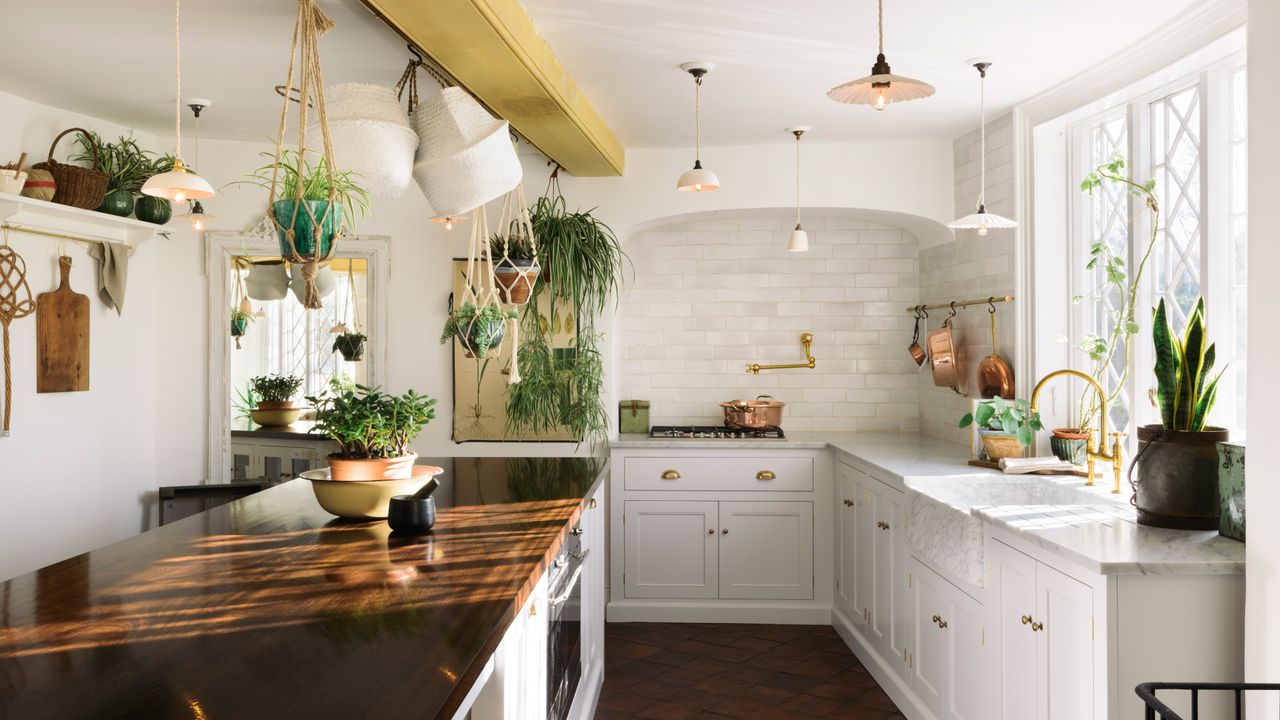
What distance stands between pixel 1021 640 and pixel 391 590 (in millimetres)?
1937

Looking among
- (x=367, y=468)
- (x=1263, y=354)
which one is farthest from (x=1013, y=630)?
(x=367, y=468)

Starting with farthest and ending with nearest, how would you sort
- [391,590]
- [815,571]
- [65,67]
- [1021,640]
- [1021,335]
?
[815,571]
[1021,335]
[65,67]
[1021,640]
[391,590]

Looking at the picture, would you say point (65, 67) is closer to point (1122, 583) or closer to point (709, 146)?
point (709, 146)

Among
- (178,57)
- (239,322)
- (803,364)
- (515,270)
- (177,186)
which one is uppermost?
(178,57)

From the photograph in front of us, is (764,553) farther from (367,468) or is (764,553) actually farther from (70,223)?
(70,223)

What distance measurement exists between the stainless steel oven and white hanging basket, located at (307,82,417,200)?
3.85 feet

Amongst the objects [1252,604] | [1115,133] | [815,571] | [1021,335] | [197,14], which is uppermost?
[197,14]

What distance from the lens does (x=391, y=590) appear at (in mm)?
1890

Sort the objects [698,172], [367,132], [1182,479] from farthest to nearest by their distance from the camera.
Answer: [698,172] < [1182,479] < [367,132]

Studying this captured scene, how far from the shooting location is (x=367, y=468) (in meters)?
2.56

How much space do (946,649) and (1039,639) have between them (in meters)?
0.74

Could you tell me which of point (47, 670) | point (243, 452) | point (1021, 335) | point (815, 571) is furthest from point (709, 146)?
point (47, 670)

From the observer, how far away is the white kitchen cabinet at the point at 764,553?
4.96 metres

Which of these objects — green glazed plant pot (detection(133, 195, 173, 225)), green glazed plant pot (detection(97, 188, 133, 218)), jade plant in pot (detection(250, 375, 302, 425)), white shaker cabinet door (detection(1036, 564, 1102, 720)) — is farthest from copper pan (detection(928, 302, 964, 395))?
green glazed plant pot (detection(97, 188, 133, 218))
